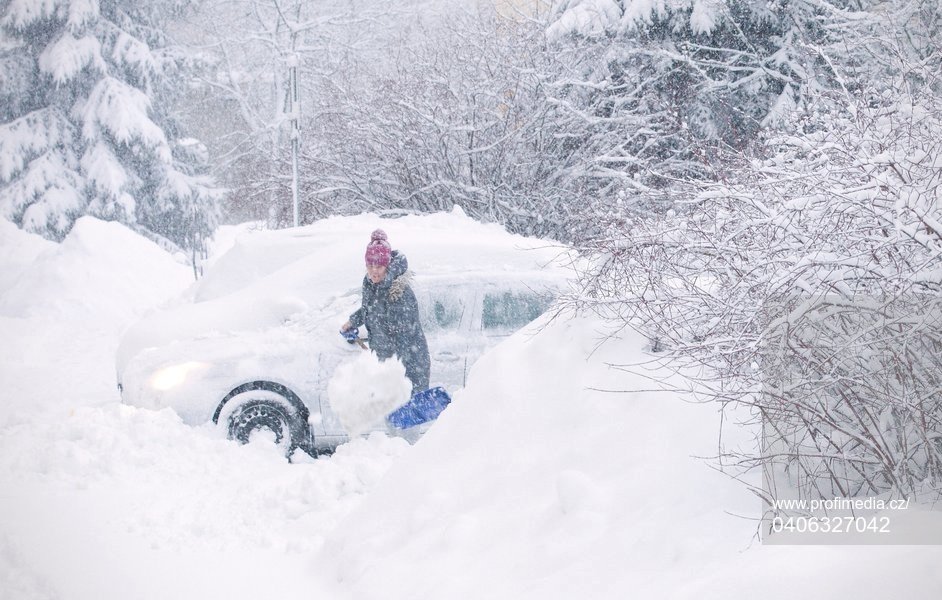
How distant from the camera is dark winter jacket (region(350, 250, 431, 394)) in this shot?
631cm

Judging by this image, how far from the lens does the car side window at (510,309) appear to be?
22.1ft

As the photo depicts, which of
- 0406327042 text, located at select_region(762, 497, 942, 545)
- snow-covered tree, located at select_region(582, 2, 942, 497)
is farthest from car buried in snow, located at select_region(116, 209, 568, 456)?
0406327042 text, located at select_region(762, 497, 942, 545)

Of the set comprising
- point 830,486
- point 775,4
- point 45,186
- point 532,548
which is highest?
point 775,4

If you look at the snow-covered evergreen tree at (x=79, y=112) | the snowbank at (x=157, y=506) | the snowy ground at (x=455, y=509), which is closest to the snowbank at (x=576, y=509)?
the snowy ground at (x=455, y=509)

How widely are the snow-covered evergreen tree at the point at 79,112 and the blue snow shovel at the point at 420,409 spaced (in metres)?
18.1

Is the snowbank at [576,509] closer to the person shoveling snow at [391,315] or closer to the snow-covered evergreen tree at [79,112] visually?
the person shoveling snow at [391,315]

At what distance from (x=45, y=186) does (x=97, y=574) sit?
22108 millimetres

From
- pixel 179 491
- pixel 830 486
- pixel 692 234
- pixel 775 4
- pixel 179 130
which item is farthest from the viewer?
pixel 179 130

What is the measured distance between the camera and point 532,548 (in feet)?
10.2

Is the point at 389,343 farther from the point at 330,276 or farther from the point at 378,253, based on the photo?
the point at 330,276

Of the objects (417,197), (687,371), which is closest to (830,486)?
(687,371)

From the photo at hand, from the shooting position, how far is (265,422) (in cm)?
620

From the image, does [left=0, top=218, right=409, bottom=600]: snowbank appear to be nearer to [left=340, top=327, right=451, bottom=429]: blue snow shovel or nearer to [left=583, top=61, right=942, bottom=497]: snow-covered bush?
[left=340, top=327, right=451, bottom=429]: blue snow shovel

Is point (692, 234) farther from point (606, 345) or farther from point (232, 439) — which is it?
point (232, 439)
